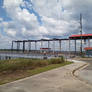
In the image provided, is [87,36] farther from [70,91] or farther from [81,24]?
[70,91]

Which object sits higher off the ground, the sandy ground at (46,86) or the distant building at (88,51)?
the distant building at (88,51)

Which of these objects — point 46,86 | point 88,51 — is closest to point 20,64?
point 46,86

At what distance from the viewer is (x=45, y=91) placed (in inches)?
203

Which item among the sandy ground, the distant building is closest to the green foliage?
the sandy ground

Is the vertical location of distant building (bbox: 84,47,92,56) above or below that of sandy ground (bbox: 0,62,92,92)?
above

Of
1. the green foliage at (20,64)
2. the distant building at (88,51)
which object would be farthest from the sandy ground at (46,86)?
the distant building at (88,51)

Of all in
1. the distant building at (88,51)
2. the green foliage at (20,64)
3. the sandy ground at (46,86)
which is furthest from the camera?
the distant building at (88,51)

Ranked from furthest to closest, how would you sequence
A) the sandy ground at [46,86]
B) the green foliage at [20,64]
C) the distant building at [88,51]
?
the distant building at [88,51] < the green foliage at [20,64] < the sandy ground at [46,86]

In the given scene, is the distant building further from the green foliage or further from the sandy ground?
the sandy ground

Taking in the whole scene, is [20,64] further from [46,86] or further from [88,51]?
[88,51]

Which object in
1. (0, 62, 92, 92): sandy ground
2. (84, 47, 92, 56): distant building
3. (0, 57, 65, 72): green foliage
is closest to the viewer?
(0, 62, 92, 92): sandy ground

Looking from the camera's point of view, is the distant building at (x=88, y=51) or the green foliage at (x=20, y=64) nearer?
the green foliage at (x=20, y=64)

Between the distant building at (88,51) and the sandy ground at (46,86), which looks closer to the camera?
the sandy ground at (46,86)

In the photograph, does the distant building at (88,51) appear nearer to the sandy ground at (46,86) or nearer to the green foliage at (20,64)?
the green foliage at (20,64)
